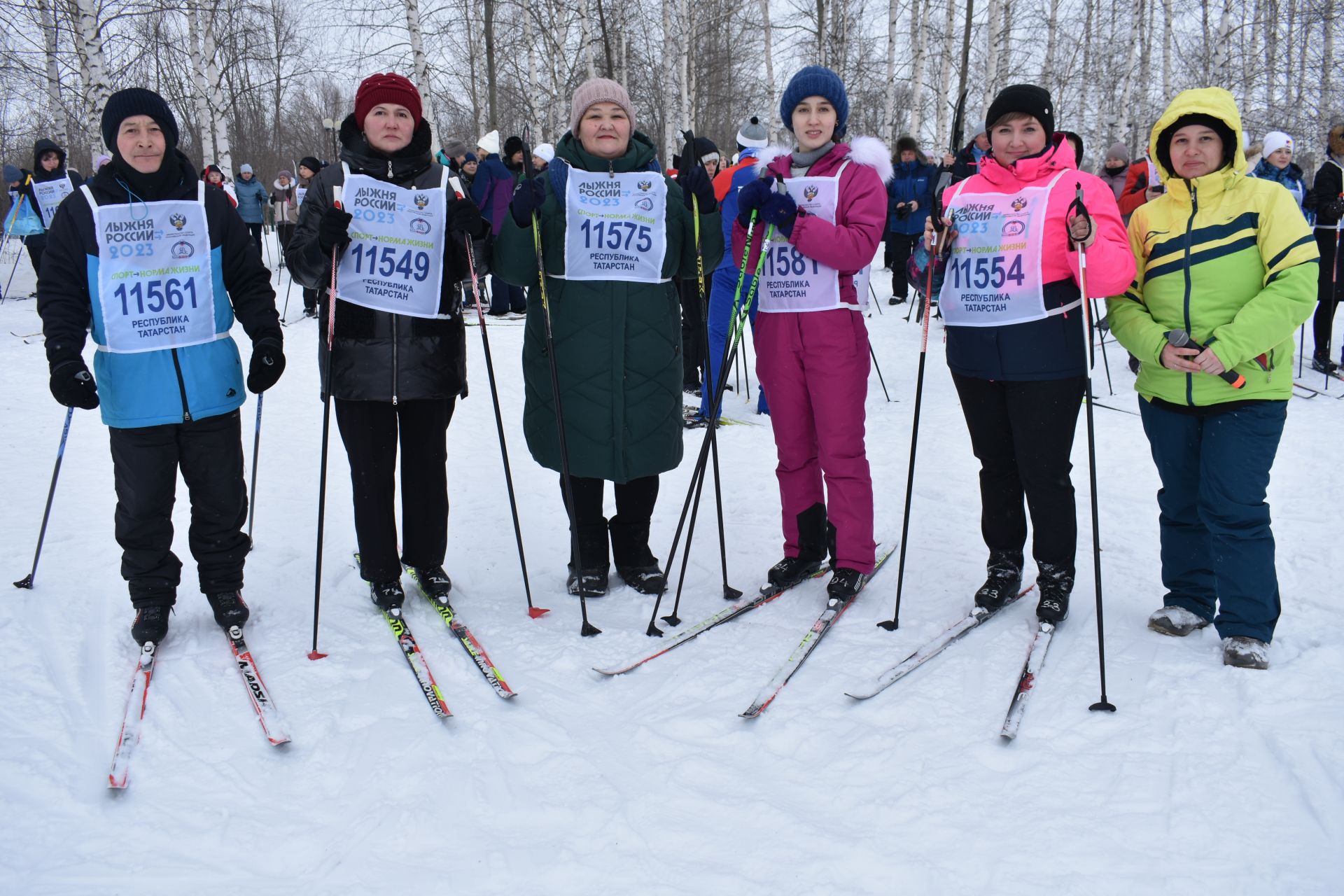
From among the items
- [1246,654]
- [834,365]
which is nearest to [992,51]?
[834,365]

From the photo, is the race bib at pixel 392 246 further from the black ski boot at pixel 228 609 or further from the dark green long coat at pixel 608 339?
the black ski boot at pixel 228 609

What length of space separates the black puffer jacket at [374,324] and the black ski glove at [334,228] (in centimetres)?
10

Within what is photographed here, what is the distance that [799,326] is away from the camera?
3.43 m

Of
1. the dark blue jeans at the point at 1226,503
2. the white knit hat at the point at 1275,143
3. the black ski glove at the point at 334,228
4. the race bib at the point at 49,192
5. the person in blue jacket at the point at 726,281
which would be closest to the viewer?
the dark blue jeans at the point at 1226,503

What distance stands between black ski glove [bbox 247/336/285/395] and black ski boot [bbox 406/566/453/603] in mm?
935

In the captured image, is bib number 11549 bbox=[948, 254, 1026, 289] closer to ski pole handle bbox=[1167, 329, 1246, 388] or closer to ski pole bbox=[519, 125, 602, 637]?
ski pole handle bbox=[1167, 329, 1246, 388]

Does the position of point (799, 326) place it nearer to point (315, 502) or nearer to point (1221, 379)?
point (1221, 379)

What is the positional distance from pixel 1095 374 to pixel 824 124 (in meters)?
5.69

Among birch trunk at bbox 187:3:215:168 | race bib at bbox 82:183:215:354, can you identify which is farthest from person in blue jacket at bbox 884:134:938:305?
birch trunk at bbox 187:3:215:168

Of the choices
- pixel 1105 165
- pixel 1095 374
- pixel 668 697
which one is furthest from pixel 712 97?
pixel 668 697

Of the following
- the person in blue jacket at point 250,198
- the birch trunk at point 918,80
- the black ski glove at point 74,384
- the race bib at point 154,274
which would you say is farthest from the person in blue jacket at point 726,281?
the birch trunk at point 918,80

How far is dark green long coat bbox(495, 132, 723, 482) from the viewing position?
3385 millimetres

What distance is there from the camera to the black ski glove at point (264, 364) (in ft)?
10.4

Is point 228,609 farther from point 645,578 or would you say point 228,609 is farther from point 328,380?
point 645,578
